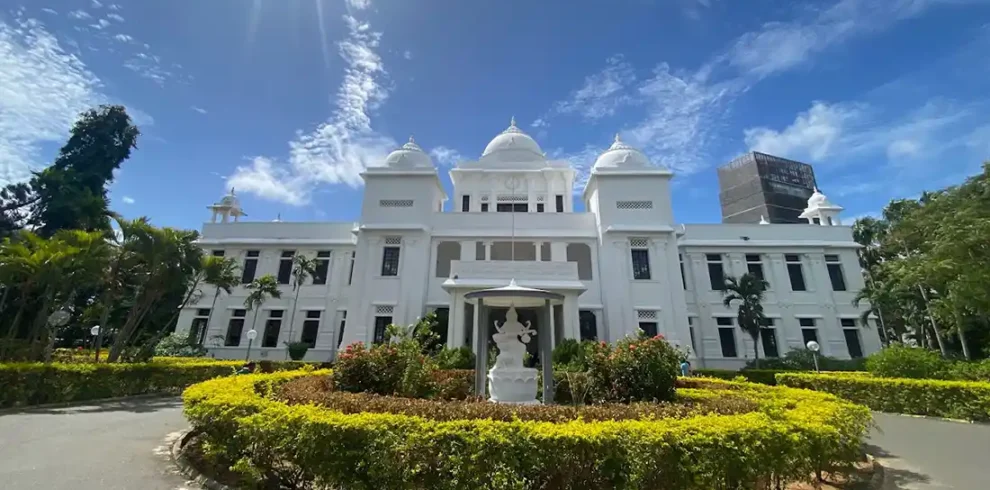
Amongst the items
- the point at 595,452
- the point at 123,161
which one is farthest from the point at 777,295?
the point at 123,161

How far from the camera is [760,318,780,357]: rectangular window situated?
20789 mm

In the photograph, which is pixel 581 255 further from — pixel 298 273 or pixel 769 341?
pixel 298 273

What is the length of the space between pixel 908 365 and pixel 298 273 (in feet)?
79.1

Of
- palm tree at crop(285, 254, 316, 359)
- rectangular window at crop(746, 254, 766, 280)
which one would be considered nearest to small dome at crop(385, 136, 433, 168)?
palm tree at crop(285, 254, 316, 359)

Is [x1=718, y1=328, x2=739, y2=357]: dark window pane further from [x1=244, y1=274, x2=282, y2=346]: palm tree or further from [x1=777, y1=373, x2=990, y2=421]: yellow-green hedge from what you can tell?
[x1=244, y1=274, x2=282, y2=346]: palm tree

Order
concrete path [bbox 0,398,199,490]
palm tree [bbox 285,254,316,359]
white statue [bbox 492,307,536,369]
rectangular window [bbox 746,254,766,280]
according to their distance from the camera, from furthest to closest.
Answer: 1. rectangular window [bbox 746,254,766,280]
2. palm tree [bbox 285,254,316,359]
3. white statue [bbox 492,307,536,369]
4. concrete path [bbox 0,398,199,490]

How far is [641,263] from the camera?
19.8 meters

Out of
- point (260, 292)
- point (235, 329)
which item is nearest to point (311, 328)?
point (260, 292)

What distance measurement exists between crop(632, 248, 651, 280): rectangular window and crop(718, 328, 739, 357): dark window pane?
18.0ft

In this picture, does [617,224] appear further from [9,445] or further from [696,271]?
[9,445]

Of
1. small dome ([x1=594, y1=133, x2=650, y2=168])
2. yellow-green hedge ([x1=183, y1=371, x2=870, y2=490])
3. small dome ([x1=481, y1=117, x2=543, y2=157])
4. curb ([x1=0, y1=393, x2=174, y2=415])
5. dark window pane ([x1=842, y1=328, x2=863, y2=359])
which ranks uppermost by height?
small dome ([x1=481, y1=117, x2=543, y2=157])

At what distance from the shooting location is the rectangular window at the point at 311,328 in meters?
21.8

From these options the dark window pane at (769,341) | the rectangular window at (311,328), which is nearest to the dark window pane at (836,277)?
the dark window pane at (769,341)

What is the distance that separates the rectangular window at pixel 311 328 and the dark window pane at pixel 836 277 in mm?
26300
